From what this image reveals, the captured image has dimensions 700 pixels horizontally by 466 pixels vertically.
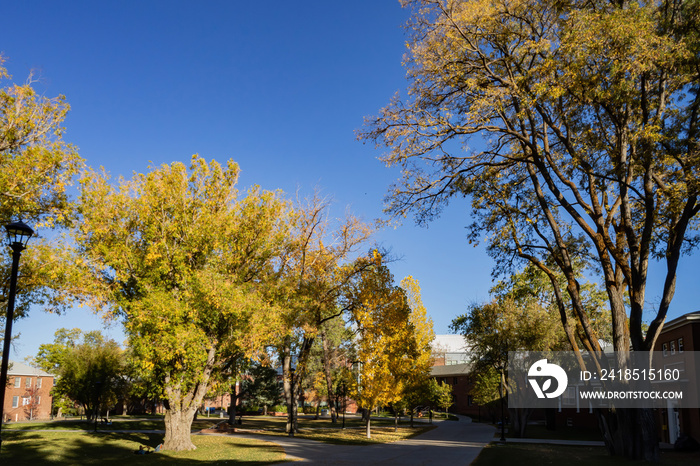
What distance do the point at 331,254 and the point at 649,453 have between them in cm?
2233

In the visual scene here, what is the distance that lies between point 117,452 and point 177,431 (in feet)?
9.84

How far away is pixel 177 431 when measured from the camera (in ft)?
76.6

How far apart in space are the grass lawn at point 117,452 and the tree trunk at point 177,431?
745 mm

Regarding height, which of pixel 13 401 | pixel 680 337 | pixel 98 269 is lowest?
pixel 13 401

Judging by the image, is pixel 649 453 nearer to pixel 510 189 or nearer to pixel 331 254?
pixel 510 189

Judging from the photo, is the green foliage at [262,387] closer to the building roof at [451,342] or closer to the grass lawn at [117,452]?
the grass lawn at [117,452]

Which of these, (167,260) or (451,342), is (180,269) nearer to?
(167,260)

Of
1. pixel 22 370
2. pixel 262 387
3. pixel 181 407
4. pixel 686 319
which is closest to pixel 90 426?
pixel 262 387

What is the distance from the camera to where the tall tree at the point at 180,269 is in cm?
2161

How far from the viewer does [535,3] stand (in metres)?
16.4

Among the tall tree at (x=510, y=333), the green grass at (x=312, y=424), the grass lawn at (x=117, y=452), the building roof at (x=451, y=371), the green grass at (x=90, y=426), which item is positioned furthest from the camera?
the building roof at (x=451, y=371)

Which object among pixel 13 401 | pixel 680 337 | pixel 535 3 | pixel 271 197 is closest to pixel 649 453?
pixel 535 3

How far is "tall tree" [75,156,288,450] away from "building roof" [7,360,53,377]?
53704mm

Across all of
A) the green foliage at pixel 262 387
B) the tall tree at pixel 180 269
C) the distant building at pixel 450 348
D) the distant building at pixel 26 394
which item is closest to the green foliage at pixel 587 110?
the tall tree at pixel 180 269
